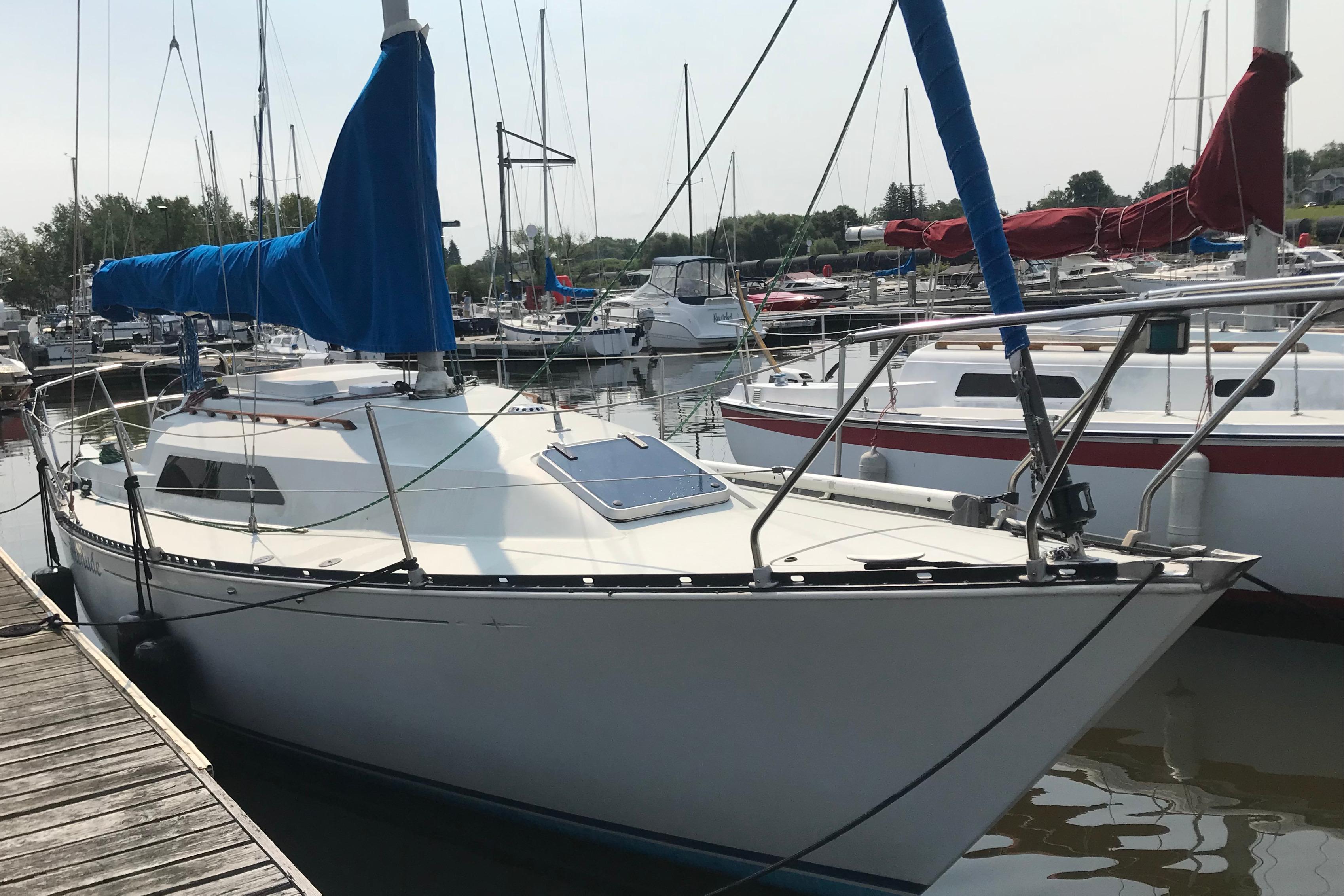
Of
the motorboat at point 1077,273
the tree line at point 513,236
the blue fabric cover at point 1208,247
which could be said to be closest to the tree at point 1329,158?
the tree line at point 513,236

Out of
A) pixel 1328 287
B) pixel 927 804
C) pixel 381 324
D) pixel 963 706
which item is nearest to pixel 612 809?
pixel 927 804

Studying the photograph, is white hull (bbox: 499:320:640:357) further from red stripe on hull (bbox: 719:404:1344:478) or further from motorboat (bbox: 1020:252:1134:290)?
red stripe on hull (bbox: 719:404:1344:478)

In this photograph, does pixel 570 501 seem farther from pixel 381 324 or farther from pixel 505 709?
pixel 381 324

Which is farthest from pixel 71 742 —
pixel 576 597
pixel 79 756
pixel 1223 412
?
pixel 1223 412

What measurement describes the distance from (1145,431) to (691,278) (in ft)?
79.1

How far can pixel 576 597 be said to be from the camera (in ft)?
13.1

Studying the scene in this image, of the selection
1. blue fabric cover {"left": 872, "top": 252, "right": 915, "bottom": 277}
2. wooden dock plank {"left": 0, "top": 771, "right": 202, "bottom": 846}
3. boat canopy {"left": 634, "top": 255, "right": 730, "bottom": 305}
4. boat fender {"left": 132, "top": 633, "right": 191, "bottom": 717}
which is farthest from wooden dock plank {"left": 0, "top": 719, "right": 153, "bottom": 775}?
boat canopy {"left": 634, "top": 255, "right": 730, "bottom": 305}

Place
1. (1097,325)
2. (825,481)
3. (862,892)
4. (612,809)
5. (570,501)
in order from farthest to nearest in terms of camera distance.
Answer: (1097,325) → (825,481) → (570,501) → (612,809) → (862,892)

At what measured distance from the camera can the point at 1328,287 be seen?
255 cm

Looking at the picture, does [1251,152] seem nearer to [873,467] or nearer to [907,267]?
[873,467]

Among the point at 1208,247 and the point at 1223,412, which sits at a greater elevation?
the point at 1208,247

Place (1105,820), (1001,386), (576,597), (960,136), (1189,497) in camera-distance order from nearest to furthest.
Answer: (960,136), (576,597), (1105,820), (1189,497), (1001,386)

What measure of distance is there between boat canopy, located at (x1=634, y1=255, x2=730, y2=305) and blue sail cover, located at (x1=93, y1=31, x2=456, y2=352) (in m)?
24.6

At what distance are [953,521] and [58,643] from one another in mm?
5243
